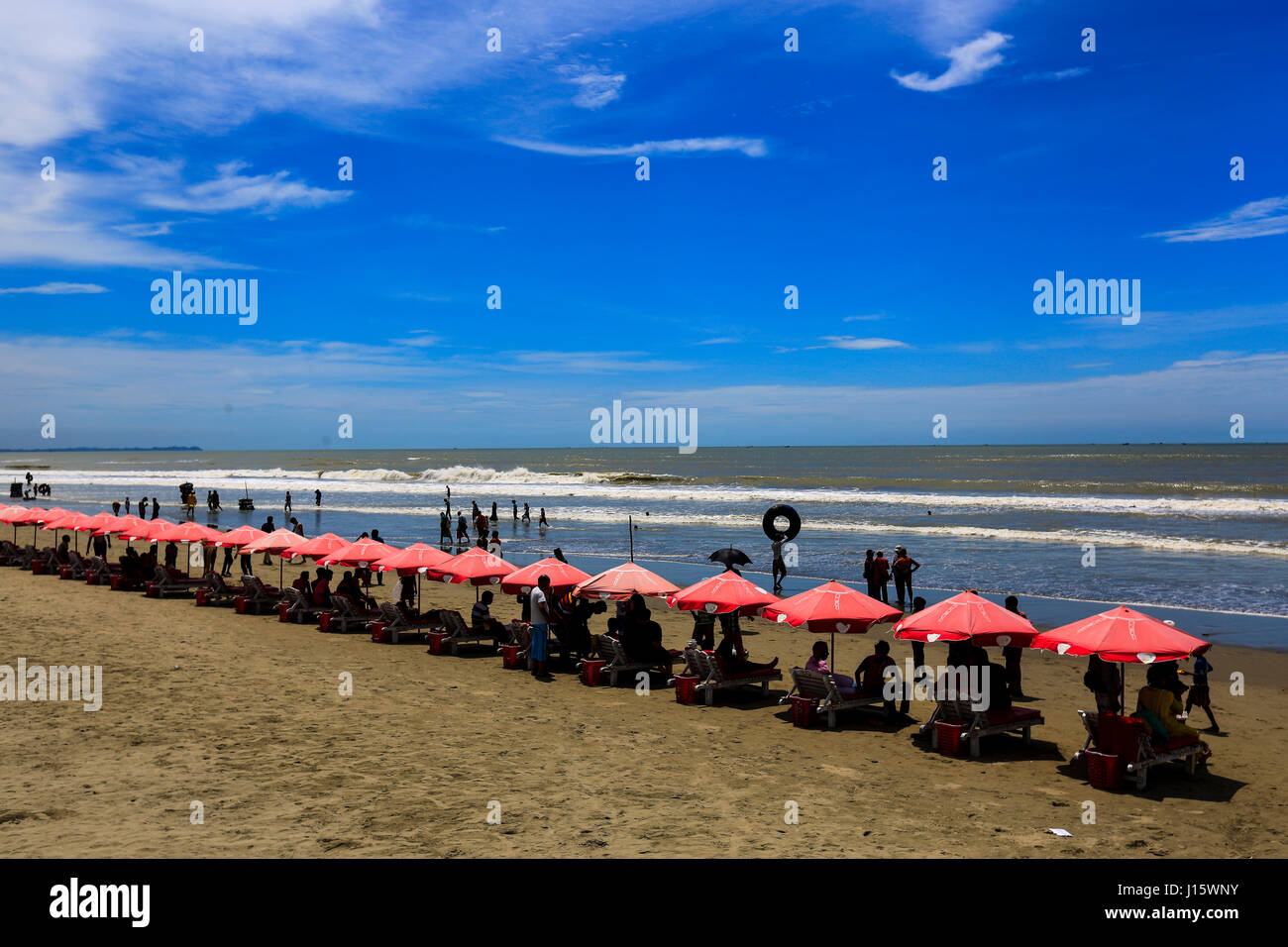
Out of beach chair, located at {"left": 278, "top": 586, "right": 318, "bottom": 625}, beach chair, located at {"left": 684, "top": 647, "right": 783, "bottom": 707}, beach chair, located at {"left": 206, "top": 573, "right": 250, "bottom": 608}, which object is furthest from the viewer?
beach chair, located at {"left": 206, "top": 573, "right": 250, "bottom": 608}

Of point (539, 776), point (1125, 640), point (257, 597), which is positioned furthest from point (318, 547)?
point (1125, 640)

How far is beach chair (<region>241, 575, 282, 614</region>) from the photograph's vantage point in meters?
18.8

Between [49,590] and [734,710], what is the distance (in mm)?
17932

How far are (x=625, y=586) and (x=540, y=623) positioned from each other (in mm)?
1524

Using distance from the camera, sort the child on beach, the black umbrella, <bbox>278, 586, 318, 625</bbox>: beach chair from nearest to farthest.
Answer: the child on beach < the black umbrella < <bbox>278, 586, 318, 625</bbox>: beach chair

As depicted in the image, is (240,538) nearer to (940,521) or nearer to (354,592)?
(354,592)

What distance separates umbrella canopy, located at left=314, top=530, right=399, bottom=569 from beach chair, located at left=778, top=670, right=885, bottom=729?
877 cm

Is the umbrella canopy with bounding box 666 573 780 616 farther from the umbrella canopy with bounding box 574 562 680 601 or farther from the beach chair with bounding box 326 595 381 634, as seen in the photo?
the beach chair with bounding box 326 595 381 634

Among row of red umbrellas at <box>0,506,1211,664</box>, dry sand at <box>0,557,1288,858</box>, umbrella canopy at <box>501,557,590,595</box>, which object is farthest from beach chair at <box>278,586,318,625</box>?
umbrella canopy at <box>501,557,590,595</box>

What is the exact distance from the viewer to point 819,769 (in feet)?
29.6
